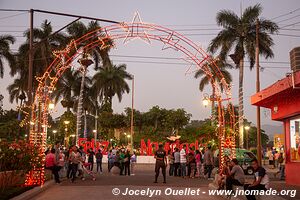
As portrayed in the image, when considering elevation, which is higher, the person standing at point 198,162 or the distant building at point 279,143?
the distant building at point 279,143

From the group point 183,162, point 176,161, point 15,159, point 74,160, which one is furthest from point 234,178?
point 176,161

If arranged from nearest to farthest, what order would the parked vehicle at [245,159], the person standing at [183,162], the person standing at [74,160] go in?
the person standing at [74,160], the person standing at [183,162], the parked vehicle at [245,159]

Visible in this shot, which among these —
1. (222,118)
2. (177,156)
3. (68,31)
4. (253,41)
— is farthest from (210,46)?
(222,118)

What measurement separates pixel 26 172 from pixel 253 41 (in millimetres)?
29029

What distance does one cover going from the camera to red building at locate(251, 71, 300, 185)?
18.4m

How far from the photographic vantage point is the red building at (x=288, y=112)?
1836 centimetres

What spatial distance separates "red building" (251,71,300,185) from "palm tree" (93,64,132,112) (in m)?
46.4

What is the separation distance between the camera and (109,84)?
67.2 metres

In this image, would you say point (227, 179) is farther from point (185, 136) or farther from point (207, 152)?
point (185, 136)

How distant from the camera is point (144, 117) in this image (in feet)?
241

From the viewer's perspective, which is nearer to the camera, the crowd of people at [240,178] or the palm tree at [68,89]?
the crowd of people at [240,178]

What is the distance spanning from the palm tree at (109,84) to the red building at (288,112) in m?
46.4

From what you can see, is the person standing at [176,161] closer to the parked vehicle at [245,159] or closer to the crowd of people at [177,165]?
the crowd of people at [177,165]

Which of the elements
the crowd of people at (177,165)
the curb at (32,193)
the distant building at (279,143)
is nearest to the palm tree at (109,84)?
the distant building at (279,143)
